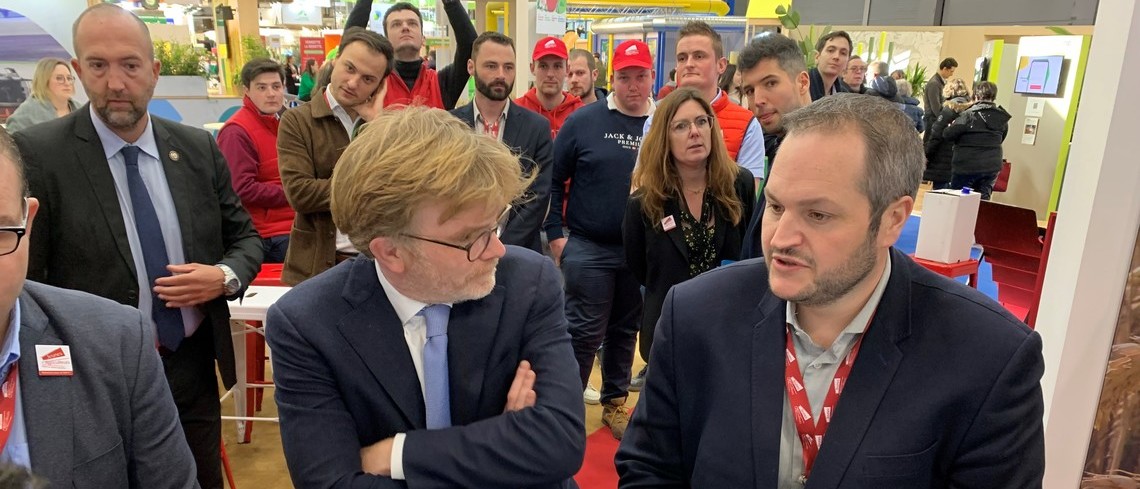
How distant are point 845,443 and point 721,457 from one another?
24 cm

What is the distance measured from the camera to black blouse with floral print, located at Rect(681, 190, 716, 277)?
2861mm

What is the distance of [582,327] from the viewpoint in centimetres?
340

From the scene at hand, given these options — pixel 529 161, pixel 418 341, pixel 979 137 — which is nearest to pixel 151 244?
pixel 418 341

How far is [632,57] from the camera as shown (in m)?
3.47

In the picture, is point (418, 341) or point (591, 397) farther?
point (591, 397)

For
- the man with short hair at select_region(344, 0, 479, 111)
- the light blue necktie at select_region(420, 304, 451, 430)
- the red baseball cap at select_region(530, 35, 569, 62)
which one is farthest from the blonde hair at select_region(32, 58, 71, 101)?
the light blue necktie at select_region(420, 304, 451, 430)

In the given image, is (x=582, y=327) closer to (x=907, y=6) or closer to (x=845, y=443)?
(x=845, y=443)

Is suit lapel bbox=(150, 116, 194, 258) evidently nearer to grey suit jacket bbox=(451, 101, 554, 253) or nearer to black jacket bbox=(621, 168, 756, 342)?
grey suit jacket bbox=(451, 101, 554, 253)

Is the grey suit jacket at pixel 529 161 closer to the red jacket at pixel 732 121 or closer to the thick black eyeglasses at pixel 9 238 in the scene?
the red jacket at pixel 732 121

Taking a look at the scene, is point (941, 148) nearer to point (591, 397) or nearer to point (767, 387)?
point (591, 397)

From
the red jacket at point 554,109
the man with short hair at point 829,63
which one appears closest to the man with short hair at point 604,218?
the red jacket at point 554,109

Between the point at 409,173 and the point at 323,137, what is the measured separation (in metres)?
1.59

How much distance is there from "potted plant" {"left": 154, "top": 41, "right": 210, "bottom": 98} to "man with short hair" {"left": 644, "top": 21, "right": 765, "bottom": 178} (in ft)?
14.1

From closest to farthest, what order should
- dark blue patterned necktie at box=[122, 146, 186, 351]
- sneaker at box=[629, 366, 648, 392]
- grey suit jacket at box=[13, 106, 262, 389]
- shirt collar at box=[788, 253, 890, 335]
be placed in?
shirt collar at box=[788, 253, 890, 335], grey suit jacket at box=[13, 106, 262, 389], dark blue patterned necktie at box=[122, 146, 186, 351], sneaker at box=[629, 366, 648, 392]
